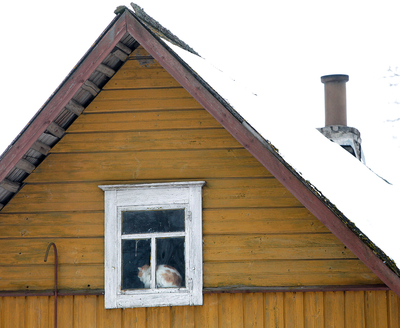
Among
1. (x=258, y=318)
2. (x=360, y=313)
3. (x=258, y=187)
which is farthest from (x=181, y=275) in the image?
(x=360, y=313)

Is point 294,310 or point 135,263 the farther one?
point 135,263

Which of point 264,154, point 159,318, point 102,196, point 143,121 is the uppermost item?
→ point 143,121

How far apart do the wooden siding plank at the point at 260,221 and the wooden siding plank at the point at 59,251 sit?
1146 millimetres

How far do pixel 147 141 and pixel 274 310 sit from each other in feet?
6.98

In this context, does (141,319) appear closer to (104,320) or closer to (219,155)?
(104,320)

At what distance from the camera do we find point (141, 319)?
484 centimetres

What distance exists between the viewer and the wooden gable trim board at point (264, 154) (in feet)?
12.9

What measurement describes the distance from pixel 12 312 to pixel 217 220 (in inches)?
90.8

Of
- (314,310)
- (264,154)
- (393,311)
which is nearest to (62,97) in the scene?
(264,154)

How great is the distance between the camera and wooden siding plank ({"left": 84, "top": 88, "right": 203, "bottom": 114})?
5.04 meters

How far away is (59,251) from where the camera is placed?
4984mm

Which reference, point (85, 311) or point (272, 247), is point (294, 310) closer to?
point (272, 247)

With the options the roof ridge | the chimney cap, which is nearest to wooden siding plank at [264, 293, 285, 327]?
the roof ridge

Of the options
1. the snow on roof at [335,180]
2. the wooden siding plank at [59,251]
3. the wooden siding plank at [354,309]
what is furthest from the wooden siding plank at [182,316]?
the snow on roof at [335,180]
